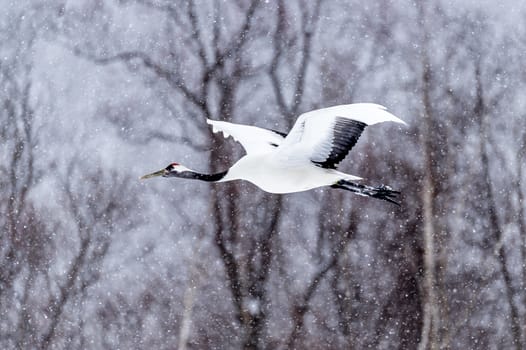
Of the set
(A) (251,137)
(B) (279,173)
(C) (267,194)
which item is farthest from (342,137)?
(C) (267,194)

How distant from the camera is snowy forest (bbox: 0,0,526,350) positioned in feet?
8.68

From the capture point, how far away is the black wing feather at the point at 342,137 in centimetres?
165

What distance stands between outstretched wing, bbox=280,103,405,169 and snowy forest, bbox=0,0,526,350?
92cm

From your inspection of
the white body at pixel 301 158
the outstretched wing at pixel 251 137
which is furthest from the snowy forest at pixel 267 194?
the white body at pixel 301 158

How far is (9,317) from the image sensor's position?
2.81m

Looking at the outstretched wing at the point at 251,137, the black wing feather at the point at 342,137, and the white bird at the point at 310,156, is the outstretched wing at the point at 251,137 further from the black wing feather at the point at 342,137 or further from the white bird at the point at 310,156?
the black wing feather at the point at 342,137

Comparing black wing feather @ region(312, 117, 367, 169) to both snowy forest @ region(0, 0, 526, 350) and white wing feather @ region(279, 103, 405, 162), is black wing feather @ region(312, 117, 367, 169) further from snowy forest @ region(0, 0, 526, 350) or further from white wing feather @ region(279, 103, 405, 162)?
snowy forest @ region(0, 0, 526, 350)

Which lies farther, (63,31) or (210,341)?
(63,31)

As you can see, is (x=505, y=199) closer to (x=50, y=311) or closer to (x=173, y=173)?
(x=173, y=173)

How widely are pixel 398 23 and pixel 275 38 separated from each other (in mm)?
364

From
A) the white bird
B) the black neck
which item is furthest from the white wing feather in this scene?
the black neck

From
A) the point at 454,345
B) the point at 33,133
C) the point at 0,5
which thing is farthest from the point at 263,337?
the point at 0,5

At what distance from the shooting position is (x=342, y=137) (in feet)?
5.53

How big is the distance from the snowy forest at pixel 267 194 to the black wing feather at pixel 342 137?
2.98ft
